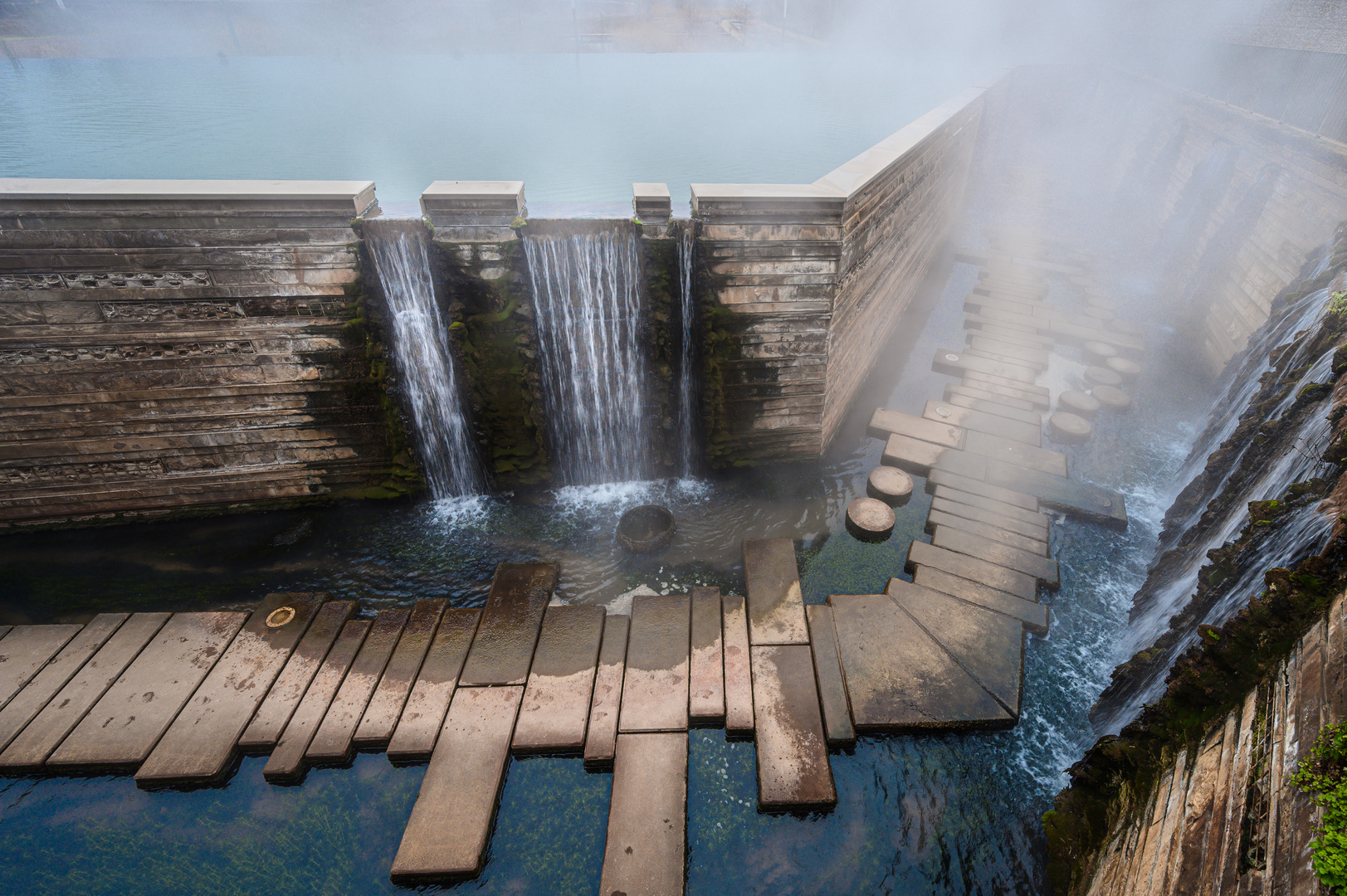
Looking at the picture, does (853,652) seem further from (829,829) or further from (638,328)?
(638,328)

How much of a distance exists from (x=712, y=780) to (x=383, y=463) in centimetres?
561

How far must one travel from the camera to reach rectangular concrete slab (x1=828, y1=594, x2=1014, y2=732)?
4840mm

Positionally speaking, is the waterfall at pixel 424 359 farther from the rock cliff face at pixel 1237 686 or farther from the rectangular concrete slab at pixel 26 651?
the rock cliff face at pixel 1237 686

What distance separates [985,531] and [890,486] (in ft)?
3.98

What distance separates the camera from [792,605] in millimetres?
5770

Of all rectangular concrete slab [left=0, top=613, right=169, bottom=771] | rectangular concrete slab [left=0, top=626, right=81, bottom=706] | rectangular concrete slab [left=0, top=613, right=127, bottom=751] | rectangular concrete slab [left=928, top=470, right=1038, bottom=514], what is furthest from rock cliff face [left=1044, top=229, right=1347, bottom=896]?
rectangular concrete slab [left=0, top=626, right=81, bottom=706]

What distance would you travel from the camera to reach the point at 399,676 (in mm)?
5133

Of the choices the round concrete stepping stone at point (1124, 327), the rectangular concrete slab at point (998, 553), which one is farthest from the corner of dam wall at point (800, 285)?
the round concrete stepping stone at point (1124, 327)

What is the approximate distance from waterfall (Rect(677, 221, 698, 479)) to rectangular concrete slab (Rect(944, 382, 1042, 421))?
460cm

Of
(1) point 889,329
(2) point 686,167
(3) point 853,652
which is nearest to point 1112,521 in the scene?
(3) point 853,652

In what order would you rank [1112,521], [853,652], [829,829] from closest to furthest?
[829,829] → [853,652] → [1112,521]

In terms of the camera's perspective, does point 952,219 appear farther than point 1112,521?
Yes

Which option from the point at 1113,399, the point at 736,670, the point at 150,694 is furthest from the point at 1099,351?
the point at 150,694

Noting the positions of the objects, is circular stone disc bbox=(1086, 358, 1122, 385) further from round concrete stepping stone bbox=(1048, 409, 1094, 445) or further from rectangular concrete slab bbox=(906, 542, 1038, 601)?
rectangular concrete slab bbox=(906, 542, 1038, 601)
